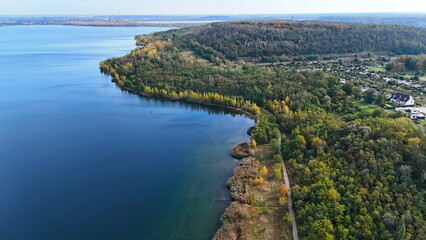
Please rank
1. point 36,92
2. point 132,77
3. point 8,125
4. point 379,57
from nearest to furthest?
1. point 8,125
2. point 36,92
3. point 132,77
4. point 379,57

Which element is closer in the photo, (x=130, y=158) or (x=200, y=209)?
(x=200, y=209)

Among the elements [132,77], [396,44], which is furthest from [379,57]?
[132,77]

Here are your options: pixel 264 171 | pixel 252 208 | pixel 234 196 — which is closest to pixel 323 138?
pixel 264 171

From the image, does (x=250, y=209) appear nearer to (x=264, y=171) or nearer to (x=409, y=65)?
(x=264, y=171)

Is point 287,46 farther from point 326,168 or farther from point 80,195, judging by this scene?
point 80,195

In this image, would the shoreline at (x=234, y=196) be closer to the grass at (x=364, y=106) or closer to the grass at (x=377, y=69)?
the grass at (x=364, y=106)

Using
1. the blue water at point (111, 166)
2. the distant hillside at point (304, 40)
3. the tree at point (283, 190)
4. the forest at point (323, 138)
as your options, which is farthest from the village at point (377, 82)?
the tree at point (283, 190)
